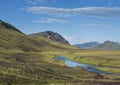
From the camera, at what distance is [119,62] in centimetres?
18988

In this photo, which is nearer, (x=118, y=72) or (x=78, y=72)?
(x=78, y=72)

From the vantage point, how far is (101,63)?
193000 mm

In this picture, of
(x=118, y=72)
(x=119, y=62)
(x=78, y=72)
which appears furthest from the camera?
(x=119, y=62)

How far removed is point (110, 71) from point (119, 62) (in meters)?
43.4

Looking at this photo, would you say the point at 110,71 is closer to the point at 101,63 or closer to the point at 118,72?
the point at 118,72

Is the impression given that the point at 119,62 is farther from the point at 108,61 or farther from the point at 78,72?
the point at 78,72

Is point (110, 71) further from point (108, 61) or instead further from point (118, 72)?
point (108, 61)

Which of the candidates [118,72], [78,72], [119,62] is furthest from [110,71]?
[119,62]

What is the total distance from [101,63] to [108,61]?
5347mm

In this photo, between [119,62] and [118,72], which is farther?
[119,62]

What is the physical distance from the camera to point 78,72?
12400 centimetres

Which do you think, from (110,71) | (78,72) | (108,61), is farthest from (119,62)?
(78,72)

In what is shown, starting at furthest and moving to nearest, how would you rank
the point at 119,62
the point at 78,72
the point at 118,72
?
the point at 119,62, the point at 118,72, the point at 78,72

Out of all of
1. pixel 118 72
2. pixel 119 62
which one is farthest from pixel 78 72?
pixel 119 62
